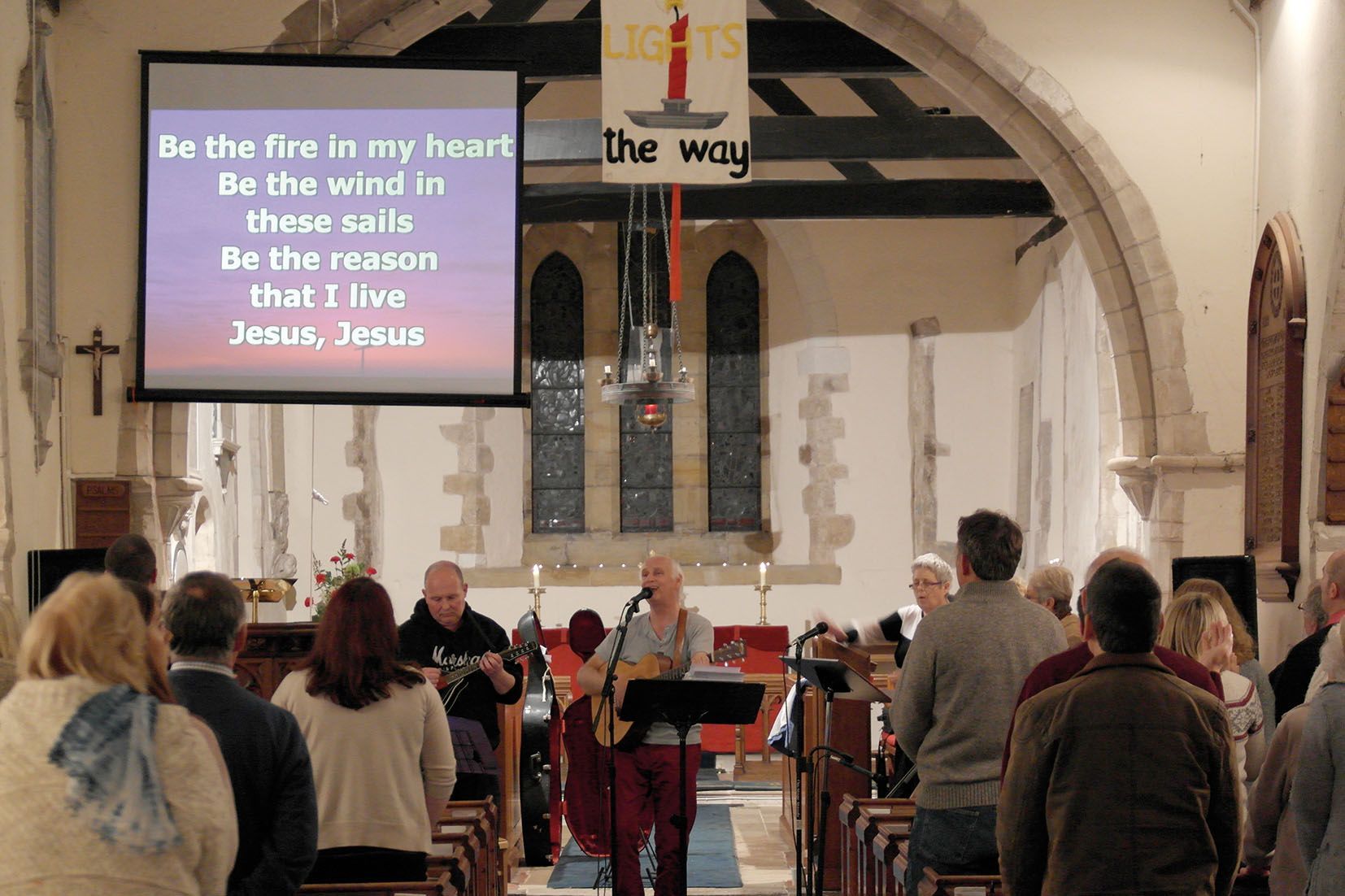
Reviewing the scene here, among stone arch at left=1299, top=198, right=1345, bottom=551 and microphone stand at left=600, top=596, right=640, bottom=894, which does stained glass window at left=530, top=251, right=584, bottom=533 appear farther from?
microphone stand at left=600, top=596, right=640, bottom=894

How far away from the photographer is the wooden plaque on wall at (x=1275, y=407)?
234 inches

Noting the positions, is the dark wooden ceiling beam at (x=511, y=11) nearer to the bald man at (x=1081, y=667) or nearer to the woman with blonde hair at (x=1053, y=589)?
the woman with blonde hair at (x=1053, y=589)

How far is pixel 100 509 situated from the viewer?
22.1 feet

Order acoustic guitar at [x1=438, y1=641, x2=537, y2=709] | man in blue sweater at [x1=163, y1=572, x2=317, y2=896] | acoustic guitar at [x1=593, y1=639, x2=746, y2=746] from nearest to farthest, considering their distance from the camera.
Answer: man in blue sweater at [x1=163, y1=572, x2=317, y2=896] < acoustic guitar at [x1=438, y1=641, x2=537, y2=709] < acoustic guitar at [x1=593, y1=639, x2=746, y2=746]

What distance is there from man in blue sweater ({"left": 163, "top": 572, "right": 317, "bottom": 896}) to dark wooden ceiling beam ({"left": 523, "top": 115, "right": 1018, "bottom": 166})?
21.9 feet

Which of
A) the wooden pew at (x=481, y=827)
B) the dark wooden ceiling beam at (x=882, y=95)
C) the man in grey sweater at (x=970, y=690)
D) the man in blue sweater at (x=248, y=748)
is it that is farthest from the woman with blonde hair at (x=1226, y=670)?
the dark wooden ceiling beam at (x=882, y=95)

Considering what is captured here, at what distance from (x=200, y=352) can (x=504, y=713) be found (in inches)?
77.3

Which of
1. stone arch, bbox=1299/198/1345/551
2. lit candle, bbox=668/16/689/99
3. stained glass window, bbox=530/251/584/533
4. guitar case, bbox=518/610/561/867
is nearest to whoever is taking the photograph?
stone arch, bbox=1299/198/1345/551

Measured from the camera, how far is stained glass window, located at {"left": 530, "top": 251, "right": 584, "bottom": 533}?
519 inches

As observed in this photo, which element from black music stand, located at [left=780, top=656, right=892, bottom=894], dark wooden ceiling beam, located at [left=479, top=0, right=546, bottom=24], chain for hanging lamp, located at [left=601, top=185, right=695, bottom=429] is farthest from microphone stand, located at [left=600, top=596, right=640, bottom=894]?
chain for hanging lamp, located at [left=601, top=185, right=695, bottom=429]

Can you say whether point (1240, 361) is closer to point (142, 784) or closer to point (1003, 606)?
point (1003, 606)

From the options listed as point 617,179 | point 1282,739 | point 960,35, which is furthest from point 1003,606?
point 960,35

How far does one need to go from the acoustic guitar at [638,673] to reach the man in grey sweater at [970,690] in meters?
1.56

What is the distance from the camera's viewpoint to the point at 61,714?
1.91 metres
